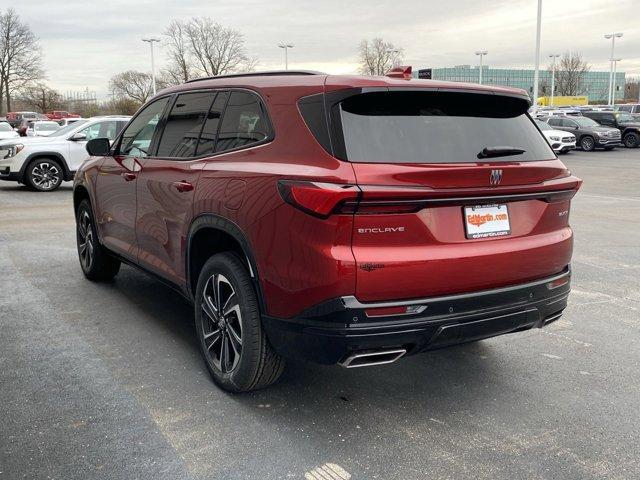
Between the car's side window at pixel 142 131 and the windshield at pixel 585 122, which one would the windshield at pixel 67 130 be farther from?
the windshield at pixel 585 122

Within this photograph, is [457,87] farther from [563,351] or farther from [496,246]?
[563,351]

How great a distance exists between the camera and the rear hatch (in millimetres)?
2824

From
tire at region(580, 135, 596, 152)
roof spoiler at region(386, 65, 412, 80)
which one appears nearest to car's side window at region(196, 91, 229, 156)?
roof spoiler at region(386, 65, 412, 80)

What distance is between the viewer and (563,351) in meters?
4.29

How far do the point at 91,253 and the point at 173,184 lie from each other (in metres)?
2.34

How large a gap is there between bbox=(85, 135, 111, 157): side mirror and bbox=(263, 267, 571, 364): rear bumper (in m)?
2.91

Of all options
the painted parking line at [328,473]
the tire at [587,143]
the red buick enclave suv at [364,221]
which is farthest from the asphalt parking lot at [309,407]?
the tire at [587,143]

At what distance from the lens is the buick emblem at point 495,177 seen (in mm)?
3080

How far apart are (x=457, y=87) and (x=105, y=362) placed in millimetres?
2740

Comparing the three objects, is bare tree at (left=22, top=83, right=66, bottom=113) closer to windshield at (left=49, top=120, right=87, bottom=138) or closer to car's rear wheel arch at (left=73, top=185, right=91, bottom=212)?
windshield at (left=49, top=120, right=87, bottom=138)

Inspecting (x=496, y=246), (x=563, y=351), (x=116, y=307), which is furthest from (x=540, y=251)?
→ (x=116, y=307)

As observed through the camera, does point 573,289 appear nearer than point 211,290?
No

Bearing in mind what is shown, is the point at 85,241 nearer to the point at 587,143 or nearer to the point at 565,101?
the point at 587,143

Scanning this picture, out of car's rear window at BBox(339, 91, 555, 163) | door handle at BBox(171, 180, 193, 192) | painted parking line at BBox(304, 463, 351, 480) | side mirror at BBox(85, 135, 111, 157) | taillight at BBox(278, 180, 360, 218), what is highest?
car's rear window at BBox(339, 91, 555, 163)
